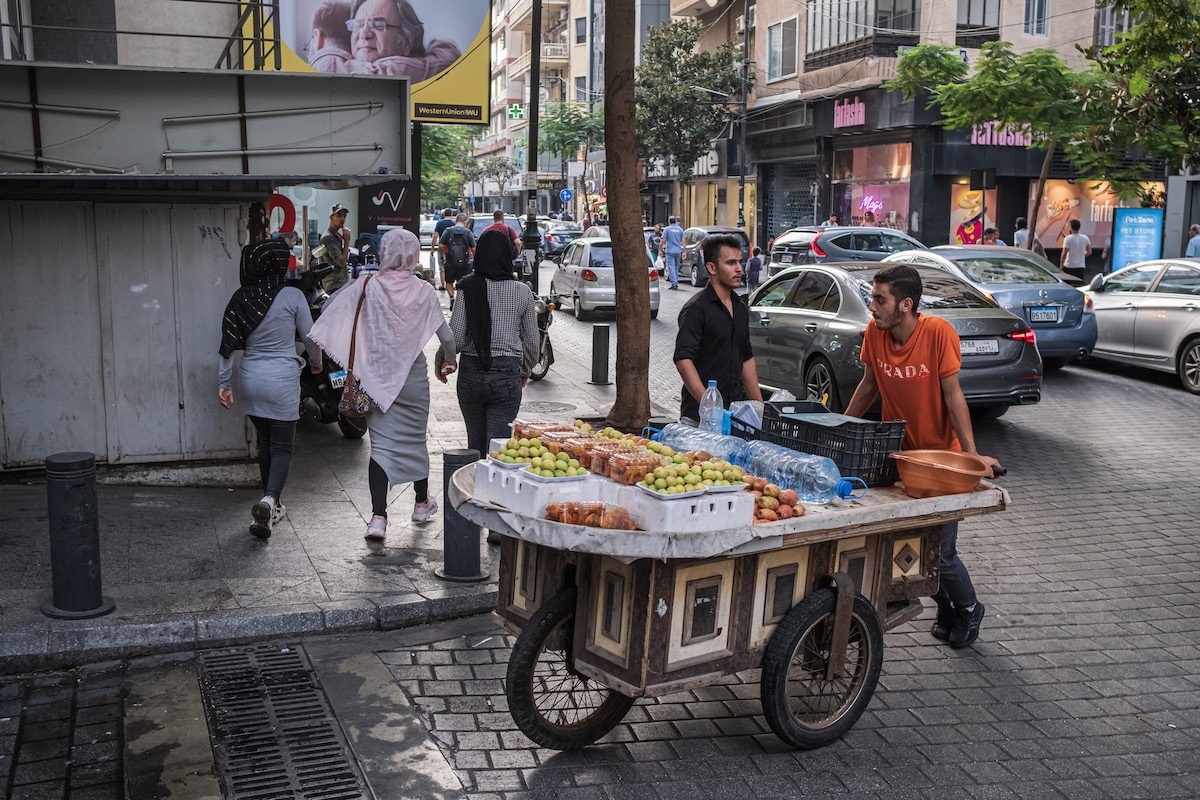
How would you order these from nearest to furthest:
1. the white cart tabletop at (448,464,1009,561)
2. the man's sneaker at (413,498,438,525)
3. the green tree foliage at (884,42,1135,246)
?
the white cart tabletop at (448,464,1009,561)
the man's sneaker at (413,498,438,525)
the green tree foliage at (884,42,1135,246)

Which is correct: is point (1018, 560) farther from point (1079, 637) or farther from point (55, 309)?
point (55, 309)

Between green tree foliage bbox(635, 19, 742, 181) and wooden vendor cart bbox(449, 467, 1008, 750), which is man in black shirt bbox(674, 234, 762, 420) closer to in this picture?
wooden vendor cart bbox(449, 467, 1008, 750)

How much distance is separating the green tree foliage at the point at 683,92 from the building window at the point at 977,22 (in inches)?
448

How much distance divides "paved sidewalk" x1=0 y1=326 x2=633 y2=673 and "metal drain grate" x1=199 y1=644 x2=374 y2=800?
12.1 inches

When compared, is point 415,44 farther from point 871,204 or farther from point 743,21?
point 743,21

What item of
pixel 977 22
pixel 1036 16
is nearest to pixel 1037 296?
pixel 977 22

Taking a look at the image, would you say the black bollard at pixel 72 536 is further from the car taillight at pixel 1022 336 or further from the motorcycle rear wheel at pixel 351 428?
the car taillight at pixel 1022 336

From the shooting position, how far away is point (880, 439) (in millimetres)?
5074

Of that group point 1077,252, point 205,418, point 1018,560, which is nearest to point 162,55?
point 205,418

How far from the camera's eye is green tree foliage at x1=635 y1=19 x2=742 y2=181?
4322 centimetres

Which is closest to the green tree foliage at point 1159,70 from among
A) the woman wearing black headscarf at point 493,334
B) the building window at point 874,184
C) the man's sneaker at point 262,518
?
the woman wearing black headscarf at point 493,334

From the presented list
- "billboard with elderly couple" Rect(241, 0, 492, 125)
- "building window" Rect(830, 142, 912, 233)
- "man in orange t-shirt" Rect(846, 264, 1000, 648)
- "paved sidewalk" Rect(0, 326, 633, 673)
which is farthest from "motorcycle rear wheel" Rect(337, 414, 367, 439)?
"building window" Rect(830, 142, 912, 233)

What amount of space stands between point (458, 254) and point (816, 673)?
18027mm

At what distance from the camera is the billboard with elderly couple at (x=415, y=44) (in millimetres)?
20375
